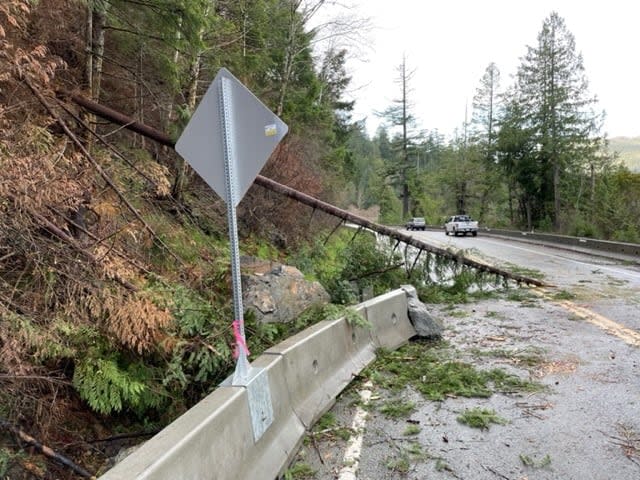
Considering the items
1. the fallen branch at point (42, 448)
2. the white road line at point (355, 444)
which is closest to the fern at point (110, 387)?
the fallen branch at point (42, 448)

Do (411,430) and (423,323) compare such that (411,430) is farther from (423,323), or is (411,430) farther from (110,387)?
(423,323)

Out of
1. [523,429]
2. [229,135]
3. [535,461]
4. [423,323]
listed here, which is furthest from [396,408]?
[229,135]

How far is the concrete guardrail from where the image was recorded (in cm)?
223

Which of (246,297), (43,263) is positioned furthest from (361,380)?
(43,263)

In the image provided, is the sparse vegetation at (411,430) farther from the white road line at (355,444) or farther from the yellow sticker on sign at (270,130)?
the yellow sticker on sign at (270,130)

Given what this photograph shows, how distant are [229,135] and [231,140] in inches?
1.6

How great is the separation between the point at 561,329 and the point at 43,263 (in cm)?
723

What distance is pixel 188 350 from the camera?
4.77m

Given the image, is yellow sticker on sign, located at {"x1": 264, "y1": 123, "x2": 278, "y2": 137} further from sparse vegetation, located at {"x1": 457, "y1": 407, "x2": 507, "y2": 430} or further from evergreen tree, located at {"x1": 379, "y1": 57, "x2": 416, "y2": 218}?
evergreen tree, located at {"x1": 379, "y1": 57, "x2": 416, "y2": 218}

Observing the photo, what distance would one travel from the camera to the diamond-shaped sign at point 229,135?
3.50 metres

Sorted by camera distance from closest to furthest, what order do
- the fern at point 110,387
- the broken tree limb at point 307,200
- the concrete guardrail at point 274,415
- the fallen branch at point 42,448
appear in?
1. the concrete guardrail at point 274,415
2. the fallen branch at point 42,448
3. the fern at point 110,387
4. the broken tree limb at point 307,200

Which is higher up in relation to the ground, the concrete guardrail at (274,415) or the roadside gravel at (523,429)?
the concrete guardrail at (274,415)

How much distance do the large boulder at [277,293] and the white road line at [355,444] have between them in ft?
5.25

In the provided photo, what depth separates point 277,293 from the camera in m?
6.01
